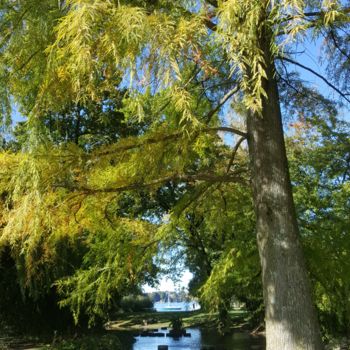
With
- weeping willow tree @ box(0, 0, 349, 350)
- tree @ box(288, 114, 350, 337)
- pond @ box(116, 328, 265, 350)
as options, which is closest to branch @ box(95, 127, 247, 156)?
weeping willow tree @ box(0, 0, 349, 350)

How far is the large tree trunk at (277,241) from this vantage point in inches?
171

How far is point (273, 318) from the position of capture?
4.41 m

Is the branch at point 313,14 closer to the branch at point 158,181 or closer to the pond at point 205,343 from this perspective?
the branch at point 158,181

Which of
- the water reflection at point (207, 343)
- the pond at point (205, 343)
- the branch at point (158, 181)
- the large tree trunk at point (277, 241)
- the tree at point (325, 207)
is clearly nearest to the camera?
the large tree trunk at point (277, 241)

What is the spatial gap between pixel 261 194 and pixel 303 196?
9.97 m

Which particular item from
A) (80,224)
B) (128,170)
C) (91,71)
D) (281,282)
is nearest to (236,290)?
(80,224)

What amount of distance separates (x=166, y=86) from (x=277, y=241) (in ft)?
5.78

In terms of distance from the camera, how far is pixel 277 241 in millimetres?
4551

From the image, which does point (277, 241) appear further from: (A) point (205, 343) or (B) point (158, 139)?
(A) point (205, 343)

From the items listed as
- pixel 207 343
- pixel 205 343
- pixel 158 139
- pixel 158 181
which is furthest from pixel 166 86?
pixel 205 343

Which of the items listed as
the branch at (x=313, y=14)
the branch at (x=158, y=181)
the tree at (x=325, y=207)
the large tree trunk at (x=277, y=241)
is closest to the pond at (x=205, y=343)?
the tree at (x=325, y=207)

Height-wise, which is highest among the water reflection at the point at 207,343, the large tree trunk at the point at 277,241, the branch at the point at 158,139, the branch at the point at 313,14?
the branch at the point at 313,14

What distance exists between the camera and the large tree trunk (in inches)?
171

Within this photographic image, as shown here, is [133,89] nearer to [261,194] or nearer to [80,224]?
[261,194]
